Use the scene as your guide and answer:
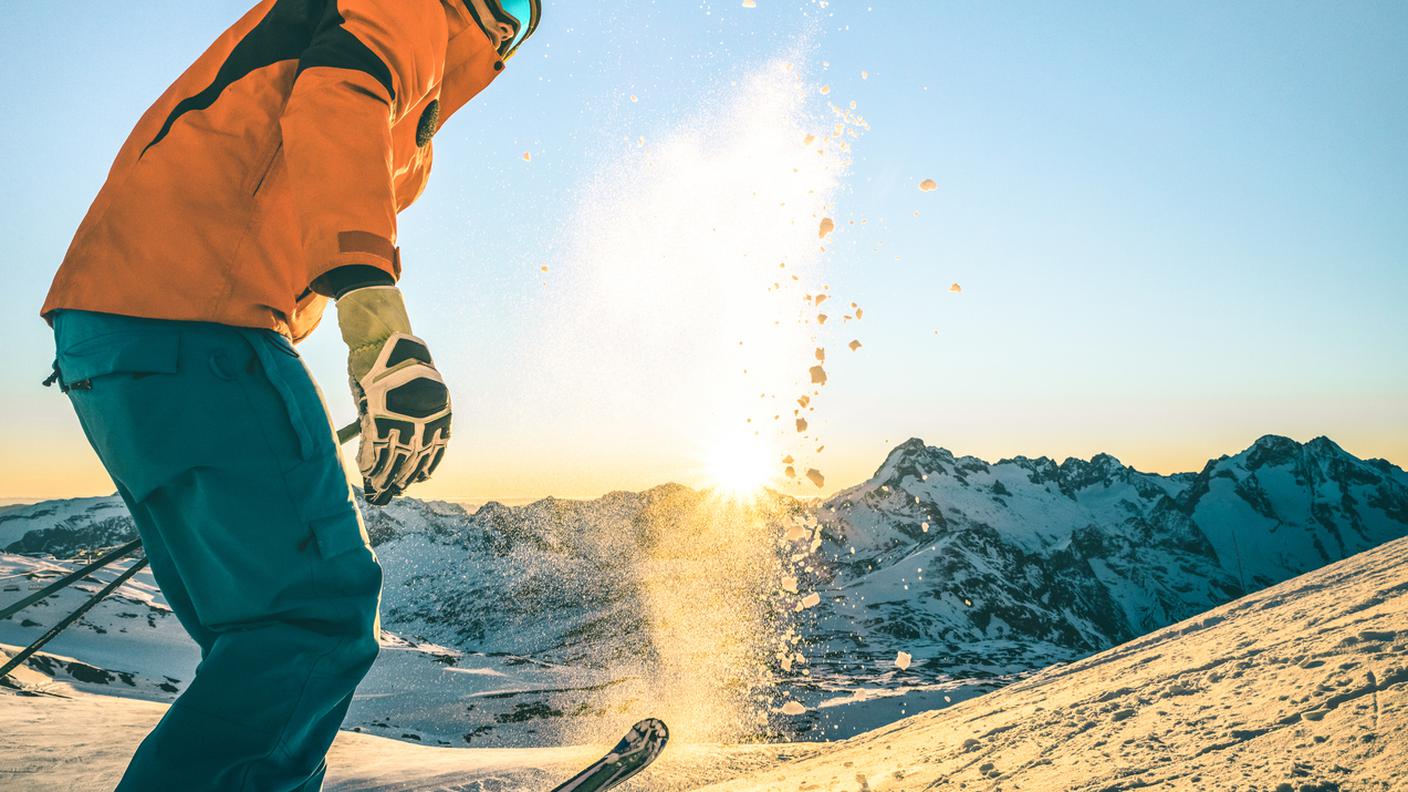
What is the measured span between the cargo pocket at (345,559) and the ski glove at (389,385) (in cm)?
9

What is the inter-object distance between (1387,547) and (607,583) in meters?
156

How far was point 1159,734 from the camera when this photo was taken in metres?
2.23

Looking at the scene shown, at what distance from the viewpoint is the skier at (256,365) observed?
1.28m

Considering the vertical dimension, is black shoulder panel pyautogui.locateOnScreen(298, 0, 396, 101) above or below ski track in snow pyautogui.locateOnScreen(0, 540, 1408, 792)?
above

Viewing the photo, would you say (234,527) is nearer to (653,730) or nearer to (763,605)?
(653,730)

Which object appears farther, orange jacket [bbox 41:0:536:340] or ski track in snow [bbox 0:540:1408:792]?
ski track in snow [bbox 0:540:1408:792]

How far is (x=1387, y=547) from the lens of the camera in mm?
4605

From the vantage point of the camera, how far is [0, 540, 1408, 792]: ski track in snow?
5.88ft

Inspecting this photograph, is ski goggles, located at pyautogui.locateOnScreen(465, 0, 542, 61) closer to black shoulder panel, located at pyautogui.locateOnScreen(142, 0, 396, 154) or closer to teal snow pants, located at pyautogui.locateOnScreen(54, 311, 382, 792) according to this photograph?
black shoulder panel, located at pyautogui.locateOnScreen(142, 0, 396, 154)

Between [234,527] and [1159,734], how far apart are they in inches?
103

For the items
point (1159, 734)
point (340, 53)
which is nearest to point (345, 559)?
point (340, 53)

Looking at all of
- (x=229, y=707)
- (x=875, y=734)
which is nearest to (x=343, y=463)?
(x=229, y=707)

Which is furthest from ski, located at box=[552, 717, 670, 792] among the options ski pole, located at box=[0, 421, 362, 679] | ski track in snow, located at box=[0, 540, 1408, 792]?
ski pole, located at box=[0, 421, 362, 679]

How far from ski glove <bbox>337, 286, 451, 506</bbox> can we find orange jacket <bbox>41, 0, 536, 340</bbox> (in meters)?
0.10
